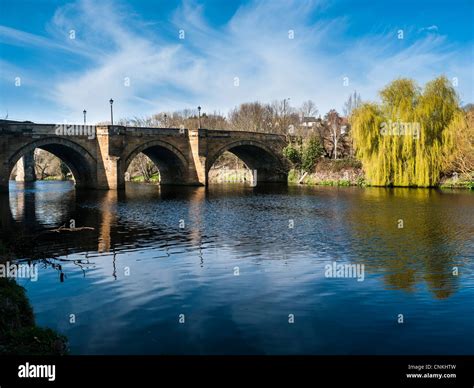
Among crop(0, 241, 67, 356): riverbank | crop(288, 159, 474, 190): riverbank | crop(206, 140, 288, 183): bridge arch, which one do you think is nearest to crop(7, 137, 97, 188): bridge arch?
crop(206, 140, 288, 183): bridge arch

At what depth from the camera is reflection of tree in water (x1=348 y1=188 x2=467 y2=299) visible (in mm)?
13094

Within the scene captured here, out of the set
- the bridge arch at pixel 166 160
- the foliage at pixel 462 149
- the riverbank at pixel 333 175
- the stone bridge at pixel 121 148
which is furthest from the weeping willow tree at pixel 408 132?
the bridge arch at pixel 166 160

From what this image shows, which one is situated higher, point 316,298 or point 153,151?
point 153,151

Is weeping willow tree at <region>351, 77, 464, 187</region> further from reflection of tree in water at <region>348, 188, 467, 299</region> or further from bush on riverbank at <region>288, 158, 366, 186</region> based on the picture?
reflection of tree in water at <region>348, 188, 467, 299</region>

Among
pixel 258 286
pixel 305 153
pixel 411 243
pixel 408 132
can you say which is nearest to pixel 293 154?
pixel 305 153

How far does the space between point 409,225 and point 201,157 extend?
39.6 meters

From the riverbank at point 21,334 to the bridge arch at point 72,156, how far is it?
127ft

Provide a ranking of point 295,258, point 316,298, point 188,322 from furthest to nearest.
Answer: point 295,258, point 316,298, point 188,322

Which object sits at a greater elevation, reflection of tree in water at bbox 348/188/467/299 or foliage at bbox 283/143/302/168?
foliage at bbox 283/143/302/168

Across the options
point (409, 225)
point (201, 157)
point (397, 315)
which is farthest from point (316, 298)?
point (201, 157)

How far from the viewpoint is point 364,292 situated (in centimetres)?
1191

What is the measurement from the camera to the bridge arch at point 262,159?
6632cm

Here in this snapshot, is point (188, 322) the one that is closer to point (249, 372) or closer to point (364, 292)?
point (249, 372)

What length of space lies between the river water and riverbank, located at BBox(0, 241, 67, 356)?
0.64 meters
